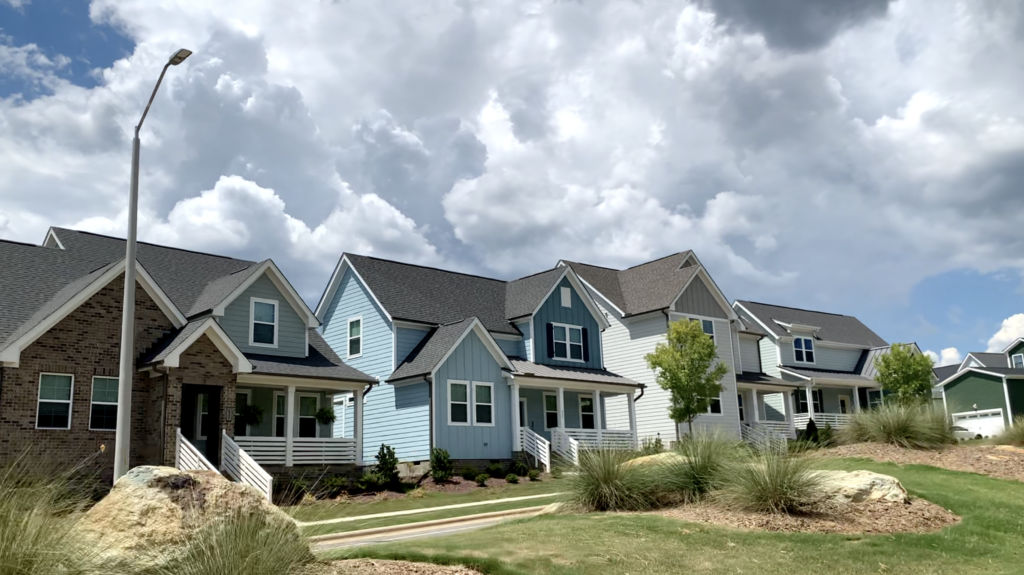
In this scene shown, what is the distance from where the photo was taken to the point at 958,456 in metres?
25.4

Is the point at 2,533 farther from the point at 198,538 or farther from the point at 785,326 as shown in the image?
the point at 785,326

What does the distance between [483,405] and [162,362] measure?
481 inches

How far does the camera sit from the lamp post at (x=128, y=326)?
45.1ft

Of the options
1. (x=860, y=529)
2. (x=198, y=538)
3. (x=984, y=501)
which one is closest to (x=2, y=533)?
(x=198, y=538)

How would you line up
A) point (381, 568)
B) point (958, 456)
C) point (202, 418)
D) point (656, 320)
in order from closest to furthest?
point (381, 568)
point (958, 456)
point (202, 418)
point (656, 320)

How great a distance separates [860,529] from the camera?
1479cm

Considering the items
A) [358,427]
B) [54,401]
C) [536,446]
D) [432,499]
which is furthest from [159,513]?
[536,446]

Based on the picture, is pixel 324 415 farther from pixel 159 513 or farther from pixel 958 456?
pixel 159 513

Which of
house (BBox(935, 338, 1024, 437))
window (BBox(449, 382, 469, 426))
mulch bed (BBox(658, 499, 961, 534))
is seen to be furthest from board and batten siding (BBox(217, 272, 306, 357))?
house (BBox(935, 338, 1024, 437))

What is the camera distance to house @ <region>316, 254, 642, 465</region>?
31527mm

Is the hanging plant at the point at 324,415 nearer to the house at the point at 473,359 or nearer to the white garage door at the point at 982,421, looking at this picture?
the house at the point at 473,359

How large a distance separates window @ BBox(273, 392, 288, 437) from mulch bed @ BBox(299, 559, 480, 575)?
786 inches

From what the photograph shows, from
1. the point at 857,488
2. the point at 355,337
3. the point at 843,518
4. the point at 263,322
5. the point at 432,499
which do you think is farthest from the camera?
the point at 355,337

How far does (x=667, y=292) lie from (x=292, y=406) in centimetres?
1959
